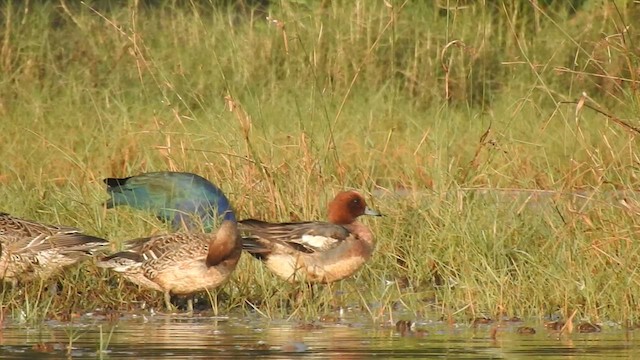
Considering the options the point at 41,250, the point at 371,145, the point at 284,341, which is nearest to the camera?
the point at 284,341

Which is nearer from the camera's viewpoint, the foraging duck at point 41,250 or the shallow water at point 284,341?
the shallow water at point 284,341

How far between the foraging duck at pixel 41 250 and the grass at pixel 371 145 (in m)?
0.12

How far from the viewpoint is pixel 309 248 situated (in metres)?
9.09

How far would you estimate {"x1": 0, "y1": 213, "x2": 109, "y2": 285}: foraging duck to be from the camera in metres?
8.70

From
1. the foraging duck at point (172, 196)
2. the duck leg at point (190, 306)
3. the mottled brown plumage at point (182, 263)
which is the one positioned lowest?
the duck leg at point (190, 306)

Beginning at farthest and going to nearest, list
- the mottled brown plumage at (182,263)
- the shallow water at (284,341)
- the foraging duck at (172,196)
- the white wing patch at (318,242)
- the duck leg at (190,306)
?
the foraging duck at (172,196) → the white wing patch at (318,242) → the duck leg at (190,306) → the mottled brown plumage at (182,263) → the shallow water at (284,341)

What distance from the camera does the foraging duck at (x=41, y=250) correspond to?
8.70m

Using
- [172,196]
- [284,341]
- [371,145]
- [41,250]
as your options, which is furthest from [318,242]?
[371,145]

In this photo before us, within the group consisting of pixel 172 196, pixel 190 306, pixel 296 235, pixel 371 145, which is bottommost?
pixel 190 306

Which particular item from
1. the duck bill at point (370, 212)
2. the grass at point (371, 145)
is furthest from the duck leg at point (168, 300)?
the duck bill at point (370, 212)

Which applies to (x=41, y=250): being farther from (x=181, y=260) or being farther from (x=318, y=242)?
(x=318, y=242)

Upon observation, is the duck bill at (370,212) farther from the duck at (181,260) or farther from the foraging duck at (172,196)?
the duck at (181,260)

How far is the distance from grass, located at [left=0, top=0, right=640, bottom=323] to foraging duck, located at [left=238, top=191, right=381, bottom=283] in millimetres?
105

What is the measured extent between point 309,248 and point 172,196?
1334mm
